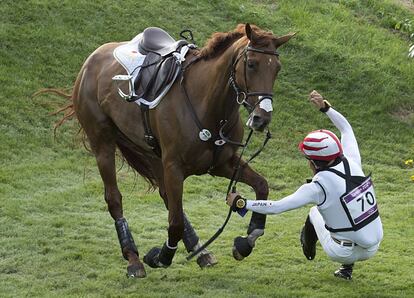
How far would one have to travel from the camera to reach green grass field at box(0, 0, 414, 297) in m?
7.17

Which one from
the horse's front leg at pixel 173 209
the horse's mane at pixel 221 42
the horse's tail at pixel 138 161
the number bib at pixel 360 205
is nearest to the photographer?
the number bib at pixel 360 205

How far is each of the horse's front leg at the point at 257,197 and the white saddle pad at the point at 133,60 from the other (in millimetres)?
814

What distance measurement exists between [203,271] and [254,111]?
82.1 inches

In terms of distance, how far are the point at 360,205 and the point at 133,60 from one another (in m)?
2.72

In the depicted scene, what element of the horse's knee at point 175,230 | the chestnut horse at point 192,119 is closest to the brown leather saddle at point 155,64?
the chestnut horse at point 192,119

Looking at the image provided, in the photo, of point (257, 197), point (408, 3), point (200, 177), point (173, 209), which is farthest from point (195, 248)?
point (408, 3)

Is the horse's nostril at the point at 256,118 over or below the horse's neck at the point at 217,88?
over

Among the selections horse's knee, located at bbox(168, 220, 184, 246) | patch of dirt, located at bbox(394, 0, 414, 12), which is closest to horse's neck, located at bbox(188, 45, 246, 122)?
horse's knee, located at bbox(168, 220, 184, 246)

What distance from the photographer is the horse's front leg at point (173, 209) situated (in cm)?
685

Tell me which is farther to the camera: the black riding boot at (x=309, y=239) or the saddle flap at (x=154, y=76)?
the saddle flap at (x=154, y=76)

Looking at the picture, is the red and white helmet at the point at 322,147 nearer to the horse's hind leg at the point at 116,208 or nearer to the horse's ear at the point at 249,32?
the horse's ear at the point at 249,32

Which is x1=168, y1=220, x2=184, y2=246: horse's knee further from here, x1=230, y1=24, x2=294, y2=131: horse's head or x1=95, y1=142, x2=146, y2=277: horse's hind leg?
x1=230, y1=24, x2=294, y2=131: horse's head

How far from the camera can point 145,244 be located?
8.49m

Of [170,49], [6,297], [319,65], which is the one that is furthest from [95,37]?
[6,297]
